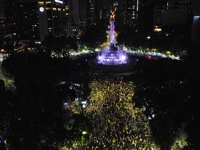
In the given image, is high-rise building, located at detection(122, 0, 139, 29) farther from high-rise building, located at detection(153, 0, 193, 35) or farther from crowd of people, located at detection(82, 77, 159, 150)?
crowd of people, located at detection(82, 77, 159, 150)

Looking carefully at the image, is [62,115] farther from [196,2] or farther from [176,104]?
[196,2]

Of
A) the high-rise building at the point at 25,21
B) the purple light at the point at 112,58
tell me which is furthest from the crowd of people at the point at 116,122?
the high-rise building at the point at 25,21

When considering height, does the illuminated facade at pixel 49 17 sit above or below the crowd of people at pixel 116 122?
above

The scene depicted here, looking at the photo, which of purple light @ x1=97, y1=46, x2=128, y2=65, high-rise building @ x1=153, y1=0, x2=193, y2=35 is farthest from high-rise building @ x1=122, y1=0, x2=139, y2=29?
purple light @ x1=97, y1=46, x2=128, y2=65

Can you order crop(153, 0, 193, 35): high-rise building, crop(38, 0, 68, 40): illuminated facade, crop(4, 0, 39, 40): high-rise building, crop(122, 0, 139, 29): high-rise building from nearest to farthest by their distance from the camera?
crop(38, 0, 68, 40): illuminated facade < crop(4, 0, 39, 40): high-rise building < crop(153, 0, 193, 35): high-rise building < crop(122, 0, 139, 29): high-rise building

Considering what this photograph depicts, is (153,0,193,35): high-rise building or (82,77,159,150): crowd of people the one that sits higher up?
(153,0,193,35): high-rise building

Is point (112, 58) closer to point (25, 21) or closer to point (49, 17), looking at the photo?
point (49, 17)

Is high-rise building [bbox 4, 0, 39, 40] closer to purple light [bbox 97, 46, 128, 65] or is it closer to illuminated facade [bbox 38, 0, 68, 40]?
illuminated facade [bbox 38, 0, 68, 40]

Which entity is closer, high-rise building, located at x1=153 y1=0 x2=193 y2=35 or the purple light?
the purple light

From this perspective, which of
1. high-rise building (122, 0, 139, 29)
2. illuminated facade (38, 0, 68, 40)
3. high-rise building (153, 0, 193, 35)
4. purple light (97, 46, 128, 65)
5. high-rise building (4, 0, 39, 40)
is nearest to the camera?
purple light (97, 46, 128, 65)

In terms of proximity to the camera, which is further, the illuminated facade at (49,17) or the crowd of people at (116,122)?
the illuminated facade at (49,17)

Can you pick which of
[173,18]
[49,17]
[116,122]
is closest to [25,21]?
[49,17]

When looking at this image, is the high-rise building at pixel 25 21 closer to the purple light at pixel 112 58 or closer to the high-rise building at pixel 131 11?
the purple light at pixel 112 58
